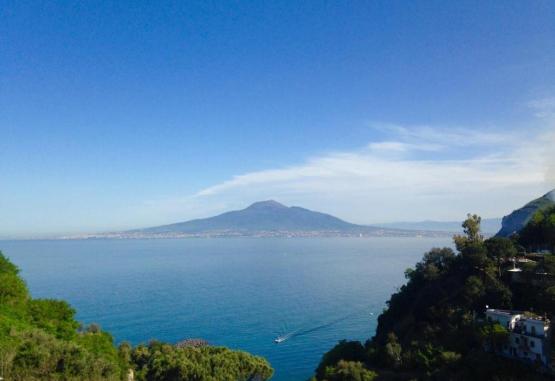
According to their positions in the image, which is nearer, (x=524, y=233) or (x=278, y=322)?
(x=524, y=233)

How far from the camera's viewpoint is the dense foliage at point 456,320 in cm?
2364

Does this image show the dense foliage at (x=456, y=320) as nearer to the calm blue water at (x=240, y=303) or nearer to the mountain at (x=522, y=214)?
the calm blue water at (x=240, y=303)

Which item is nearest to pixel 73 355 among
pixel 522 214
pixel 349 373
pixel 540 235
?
pixel 349 373

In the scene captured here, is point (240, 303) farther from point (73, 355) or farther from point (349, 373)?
point (73, 355)

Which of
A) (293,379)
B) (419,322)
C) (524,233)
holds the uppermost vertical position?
(524,233)

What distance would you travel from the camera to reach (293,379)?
33281 mm

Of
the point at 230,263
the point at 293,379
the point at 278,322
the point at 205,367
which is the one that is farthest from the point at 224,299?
the point at 230,263

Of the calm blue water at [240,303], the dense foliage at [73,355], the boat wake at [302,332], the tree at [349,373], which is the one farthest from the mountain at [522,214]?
the dense foliage at [73,355]

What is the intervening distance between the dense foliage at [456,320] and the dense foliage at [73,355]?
7.34m

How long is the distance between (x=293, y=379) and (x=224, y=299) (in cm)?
3298

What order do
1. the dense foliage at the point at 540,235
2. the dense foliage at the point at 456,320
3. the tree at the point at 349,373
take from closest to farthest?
the dense foliage at the point at 456,320 < the tree at the point at 349,373 < the dense foliage at the point at 540,235

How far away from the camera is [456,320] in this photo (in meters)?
28.0

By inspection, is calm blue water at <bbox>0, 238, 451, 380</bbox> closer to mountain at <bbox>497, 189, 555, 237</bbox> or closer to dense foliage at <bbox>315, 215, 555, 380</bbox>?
dense foliage at <bbox>315, 215, 555, 380</bbox>

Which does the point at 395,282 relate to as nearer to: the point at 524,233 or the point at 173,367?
the point at 524,233
